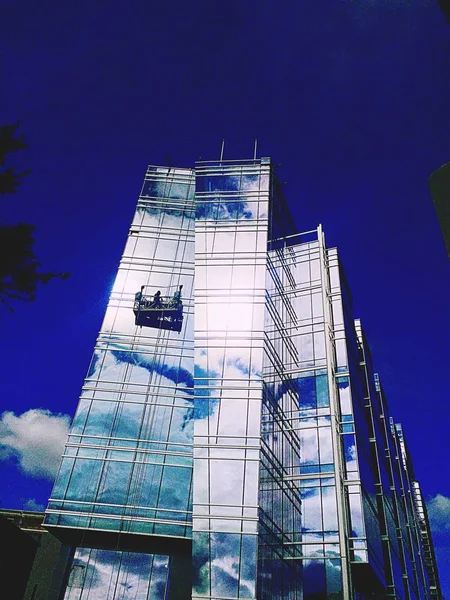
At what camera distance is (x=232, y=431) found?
106 feet

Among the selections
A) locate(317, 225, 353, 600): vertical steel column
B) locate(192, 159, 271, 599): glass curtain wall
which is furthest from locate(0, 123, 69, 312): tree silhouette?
locate(317, 225, 353, 600): vertical steel column

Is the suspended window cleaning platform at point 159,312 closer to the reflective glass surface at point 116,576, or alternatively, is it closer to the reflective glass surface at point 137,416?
the reflective glass surface at point 137,416

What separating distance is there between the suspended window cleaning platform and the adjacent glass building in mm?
131

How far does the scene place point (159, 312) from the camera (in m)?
41.2

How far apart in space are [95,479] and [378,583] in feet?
69.1

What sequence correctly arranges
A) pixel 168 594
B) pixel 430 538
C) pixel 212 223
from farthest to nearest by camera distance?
1. pixel 430 538
2. pixel 212 223
3. pixel 168 594

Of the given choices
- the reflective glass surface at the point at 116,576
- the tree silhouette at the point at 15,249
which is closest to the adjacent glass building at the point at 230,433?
the reflective glass surface at the point at 116,576

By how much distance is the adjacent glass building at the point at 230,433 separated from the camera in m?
30.3

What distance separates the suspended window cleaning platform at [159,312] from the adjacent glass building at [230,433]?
0.43 feet

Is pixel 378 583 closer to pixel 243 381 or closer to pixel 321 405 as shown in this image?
pixel 321 405

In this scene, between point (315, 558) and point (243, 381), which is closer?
point (315, 558)

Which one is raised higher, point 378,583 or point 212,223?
point 212,223

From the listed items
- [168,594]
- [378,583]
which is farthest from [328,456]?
[168,594]

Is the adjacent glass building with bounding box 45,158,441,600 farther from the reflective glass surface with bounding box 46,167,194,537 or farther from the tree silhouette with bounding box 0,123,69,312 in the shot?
the tree silhouette with bounding box 0,123,69,312
